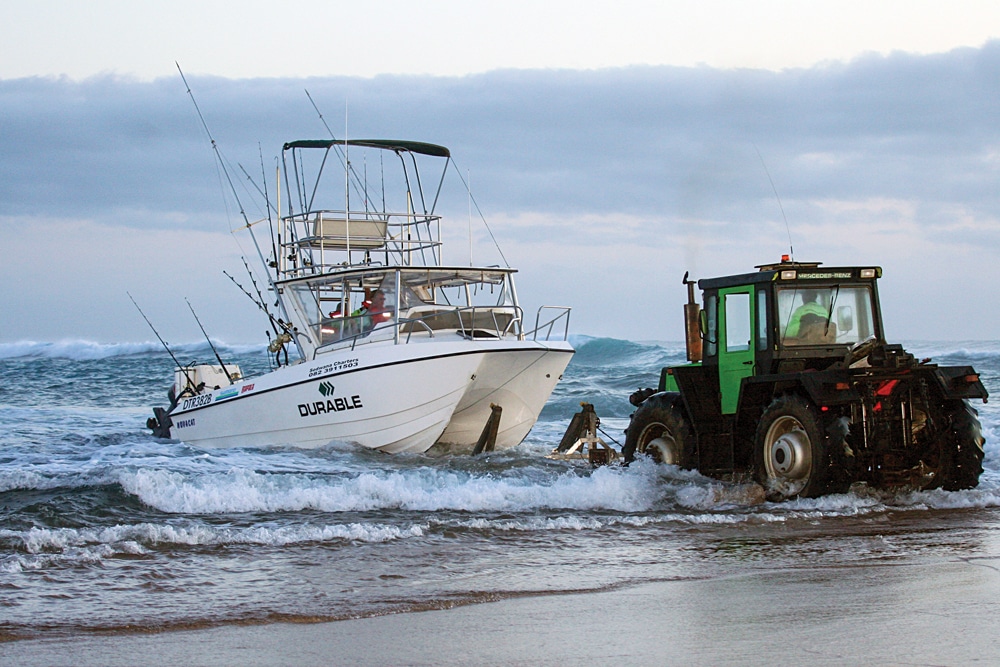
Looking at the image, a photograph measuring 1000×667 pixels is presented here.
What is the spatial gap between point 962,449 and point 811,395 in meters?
1.53

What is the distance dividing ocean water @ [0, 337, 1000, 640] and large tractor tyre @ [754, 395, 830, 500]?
0.68 ft

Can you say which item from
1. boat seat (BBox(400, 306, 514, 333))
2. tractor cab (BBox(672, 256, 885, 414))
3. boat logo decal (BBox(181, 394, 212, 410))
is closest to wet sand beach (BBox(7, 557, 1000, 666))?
tractor cab (BBox(672, 256, 885, 414))

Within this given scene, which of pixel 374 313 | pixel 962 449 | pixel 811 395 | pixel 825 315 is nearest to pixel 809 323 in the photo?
pixel 825 315

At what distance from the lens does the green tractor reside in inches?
383

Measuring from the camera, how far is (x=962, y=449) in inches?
396

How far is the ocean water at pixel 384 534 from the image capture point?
21.9 ft

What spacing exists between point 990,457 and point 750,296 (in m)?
6.05

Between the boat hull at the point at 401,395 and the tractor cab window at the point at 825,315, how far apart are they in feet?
15.8

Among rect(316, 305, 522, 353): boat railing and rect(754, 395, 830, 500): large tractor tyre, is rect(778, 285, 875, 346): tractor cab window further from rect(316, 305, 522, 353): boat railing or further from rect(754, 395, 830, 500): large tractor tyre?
rect(316, 305, 522, 353): boat railing

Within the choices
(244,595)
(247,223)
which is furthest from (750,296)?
(247,223)

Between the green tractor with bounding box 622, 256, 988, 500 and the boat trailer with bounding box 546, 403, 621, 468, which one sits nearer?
the green tractor with bounding box 622, 256, 988, 500

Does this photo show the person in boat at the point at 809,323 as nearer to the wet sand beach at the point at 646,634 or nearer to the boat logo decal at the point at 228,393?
the wet sand beach at the point at 646,634

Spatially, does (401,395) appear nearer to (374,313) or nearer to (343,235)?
(374,313)

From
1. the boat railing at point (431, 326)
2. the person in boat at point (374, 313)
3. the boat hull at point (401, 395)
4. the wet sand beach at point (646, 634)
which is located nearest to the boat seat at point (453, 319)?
the boat railing at point (431, 326)
